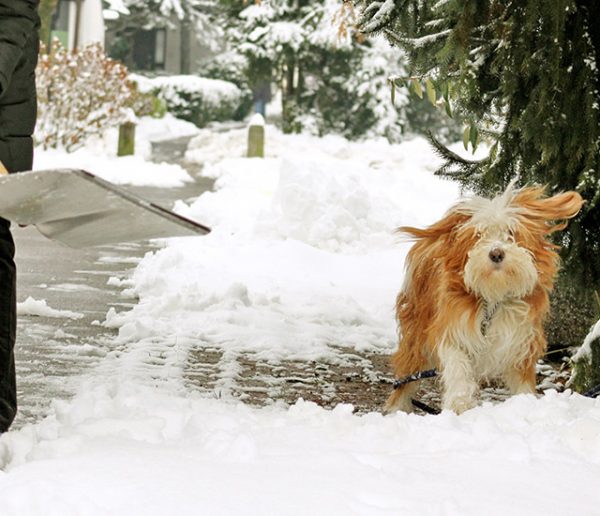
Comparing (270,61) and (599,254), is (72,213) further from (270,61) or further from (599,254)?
(270,61)

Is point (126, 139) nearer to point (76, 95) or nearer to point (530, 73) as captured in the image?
point (76, 95)

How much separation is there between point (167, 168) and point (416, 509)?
18.3 metres

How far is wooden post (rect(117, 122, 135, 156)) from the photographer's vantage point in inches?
969

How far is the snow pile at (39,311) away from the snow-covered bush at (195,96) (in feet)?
87.8

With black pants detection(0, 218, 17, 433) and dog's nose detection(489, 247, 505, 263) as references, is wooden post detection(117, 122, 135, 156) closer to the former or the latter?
black pants detection(0, 218, 17, 433)

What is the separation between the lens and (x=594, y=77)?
5.70m

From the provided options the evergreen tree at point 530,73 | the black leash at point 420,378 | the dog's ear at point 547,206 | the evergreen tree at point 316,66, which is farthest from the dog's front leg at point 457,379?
the evergreen tree at point 316,66

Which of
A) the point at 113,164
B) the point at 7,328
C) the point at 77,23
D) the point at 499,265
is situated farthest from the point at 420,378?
the point at 77,23

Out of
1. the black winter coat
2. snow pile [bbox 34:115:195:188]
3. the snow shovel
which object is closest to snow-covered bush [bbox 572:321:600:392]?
the snow shovel

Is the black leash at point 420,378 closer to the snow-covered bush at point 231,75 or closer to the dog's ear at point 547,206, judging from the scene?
the dog's ear at point 547,206

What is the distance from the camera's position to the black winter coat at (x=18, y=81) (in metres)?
4.63

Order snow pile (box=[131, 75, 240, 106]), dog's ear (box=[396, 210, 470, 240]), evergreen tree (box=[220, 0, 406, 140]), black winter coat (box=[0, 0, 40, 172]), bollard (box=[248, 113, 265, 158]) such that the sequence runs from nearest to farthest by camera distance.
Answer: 1. black winter coat (box=[0, 0, 40, 172])
2. dog's ear (box=[396, 210, 470, 240])
3. bollard (box=[248, 113, 265, 158])
4. evergreen tree (box=[220, 0, 406, 140])
5. snow pile (box=[131, 75, 240, 106])

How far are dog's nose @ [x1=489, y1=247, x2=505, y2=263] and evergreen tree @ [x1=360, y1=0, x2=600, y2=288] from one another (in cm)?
105

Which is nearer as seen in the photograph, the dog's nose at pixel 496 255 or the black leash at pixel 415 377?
the dog's nose at pixel 496 255
